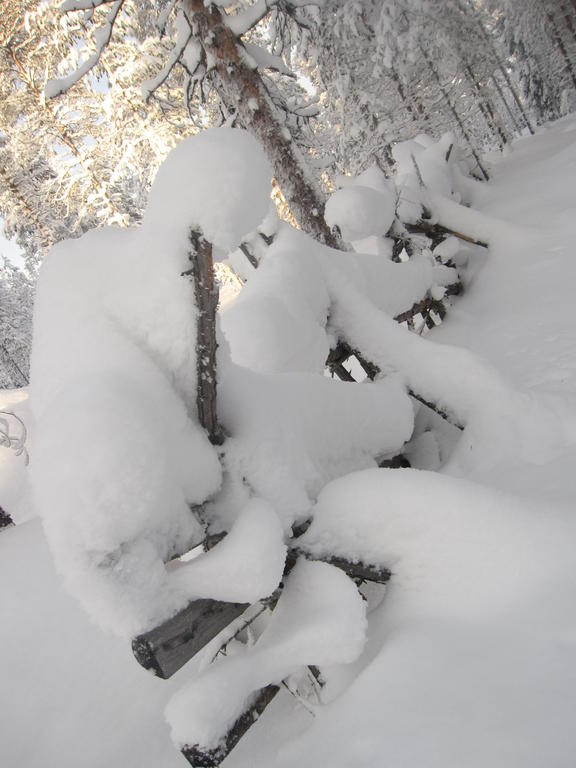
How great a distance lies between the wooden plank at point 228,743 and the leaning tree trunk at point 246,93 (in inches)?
210

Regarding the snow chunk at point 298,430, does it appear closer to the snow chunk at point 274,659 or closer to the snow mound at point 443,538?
the snow mound at point 443,538

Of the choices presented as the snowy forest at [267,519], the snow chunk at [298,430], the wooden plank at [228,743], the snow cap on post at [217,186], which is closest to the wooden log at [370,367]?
the snowy forest at [267,519]

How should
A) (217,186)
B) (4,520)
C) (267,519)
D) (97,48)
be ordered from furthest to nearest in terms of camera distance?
(97,48)
(4,520)
(267,519)
(217,186)

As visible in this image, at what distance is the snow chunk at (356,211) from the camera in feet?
21.3

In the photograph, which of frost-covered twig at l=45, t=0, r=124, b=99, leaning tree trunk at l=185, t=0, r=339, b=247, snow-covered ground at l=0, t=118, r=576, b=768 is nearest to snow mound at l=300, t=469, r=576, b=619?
→ snow-covered ground at l=0, t=118, r=576, b=768

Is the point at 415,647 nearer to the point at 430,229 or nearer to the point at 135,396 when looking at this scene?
the point at 135,396

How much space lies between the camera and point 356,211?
6492 millimetres

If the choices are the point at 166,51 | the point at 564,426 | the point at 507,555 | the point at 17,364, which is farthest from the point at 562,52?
the point at 17,364

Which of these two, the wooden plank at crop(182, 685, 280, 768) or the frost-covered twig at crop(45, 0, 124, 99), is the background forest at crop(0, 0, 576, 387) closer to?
the frost-covered twig at crop(45, 0, 124, 99)

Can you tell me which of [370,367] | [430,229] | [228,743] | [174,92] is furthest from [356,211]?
[174,92]

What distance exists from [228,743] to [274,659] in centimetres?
36

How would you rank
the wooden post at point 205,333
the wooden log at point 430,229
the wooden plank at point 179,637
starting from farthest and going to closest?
the wooden log at point 430,229 < the wooden post at point 205,333 < the wooden plank at point 179,637

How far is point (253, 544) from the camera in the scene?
216cm

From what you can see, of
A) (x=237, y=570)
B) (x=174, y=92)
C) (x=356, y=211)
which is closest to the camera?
(x=237, y=570)
